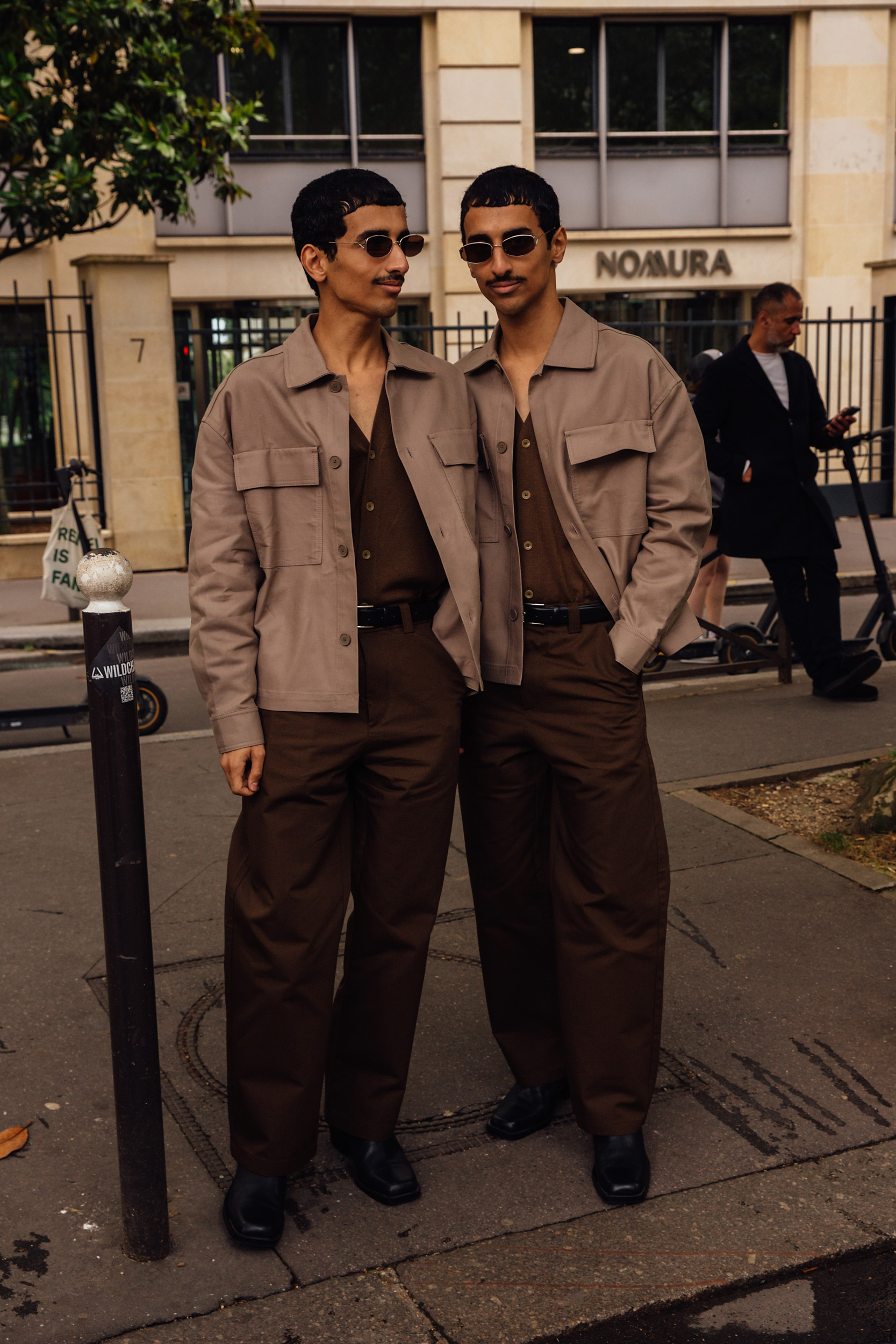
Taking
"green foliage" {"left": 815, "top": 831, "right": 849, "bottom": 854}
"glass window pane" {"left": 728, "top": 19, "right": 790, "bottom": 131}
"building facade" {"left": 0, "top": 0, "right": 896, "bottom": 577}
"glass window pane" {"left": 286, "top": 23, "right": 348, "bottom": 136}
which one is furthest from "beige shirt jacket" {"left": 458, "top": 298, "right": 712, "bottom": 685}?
"glass window pane" {"left": 728, "top": 19, "right": 790, "bottom": 131}

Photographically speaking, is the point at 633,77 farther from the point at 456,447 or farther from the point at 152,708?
the point at 456,447

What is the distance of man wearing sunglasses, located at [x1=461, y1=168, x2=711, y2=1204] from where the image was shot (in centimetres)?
284

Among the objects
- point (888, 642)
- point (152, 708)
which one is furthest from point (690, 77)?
point (152, 708)

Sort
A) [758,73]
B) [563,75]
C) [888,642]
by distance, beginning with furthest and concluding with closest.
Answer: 1. [758,73]
2. [563,75]
3. [888,642]

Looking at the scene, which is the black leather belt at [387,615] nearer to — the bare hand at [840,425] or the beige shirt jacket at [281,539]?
the beige shirt jacket at [281,539]

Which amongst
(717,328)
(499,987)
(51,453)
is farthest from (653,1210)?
(717,328)

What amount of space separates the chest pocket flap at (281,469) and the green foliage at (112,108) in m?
8.63

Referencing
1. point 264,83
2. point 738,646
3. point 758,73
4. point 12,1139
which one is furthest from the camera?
point 758,73

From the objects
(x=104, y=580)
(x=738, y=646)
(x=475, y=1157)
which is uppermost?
(x=104, y=580)

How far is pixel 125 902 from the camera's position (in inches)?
101

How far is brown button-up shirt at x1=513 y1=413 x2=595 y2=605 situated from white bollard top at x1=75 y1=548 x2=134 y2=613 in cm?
85

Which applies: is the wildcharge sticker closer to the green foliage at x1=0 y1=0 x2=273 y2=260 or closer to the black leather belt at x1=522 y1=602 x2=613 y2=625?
the black leather belt at x1=522 y1=602 x2=613 y2=625

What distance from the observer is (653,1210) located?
2.78 meters

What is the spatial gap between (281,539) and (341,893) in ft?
2.39
